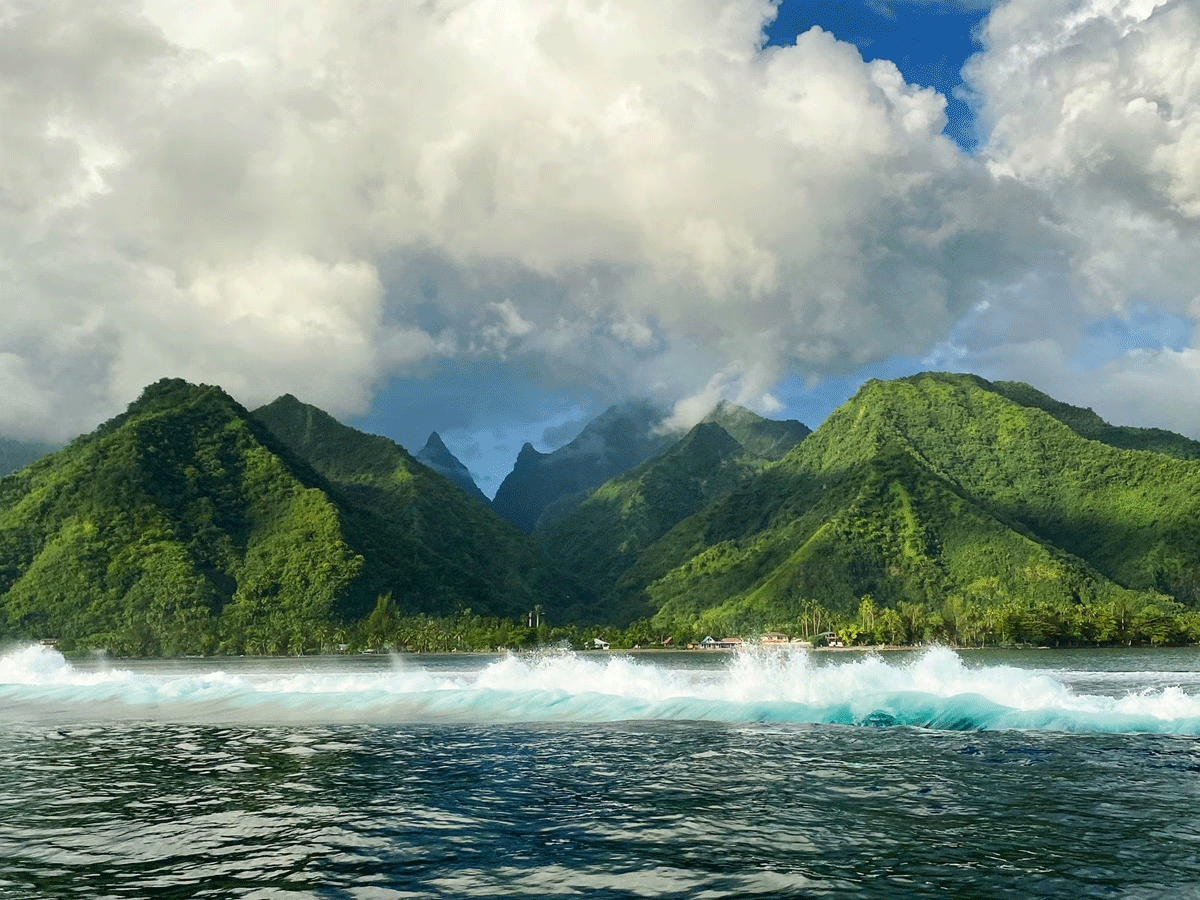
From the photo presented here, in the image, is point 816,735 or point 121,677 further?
point 121,677

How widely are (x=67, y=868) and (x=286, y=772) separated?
12528 mm

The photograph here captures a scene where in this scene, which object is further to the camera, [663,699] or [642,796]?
[663,699]

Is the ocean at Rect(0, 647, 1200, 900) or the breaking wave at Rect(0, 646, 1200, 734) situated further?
the breaking wave at Rect(0, 646, 1200, 734)

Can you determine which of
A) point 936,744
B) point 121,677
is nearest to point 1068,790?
point 936,744

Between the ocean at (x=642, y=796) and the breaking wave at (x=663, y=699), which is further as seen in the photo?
the breaking wave at (x=663, y=699)

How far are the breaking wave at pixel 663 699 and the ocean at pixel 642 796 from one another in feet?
0.82

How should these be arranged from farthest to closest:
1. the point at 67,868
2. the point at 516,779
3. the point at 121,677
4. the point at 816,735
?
the point at 121,677 → the point at 816,735 → the point at 516,779 → the point at 67,868

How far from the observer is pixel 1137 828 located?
832 inches

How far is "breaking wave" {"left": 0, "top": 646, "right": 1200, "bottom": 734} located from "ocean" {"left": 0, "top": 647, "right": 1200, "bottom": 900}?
25 centimetres

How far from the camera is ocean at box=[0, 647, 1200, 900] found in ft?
58.5

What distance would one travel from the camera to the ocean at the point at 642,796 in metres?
17.8

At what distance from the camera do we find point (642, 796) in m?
25.8

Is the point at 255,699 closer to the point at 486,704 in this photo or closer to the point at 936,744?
the point at 486,704

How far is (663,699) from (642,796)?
83.8 feet
